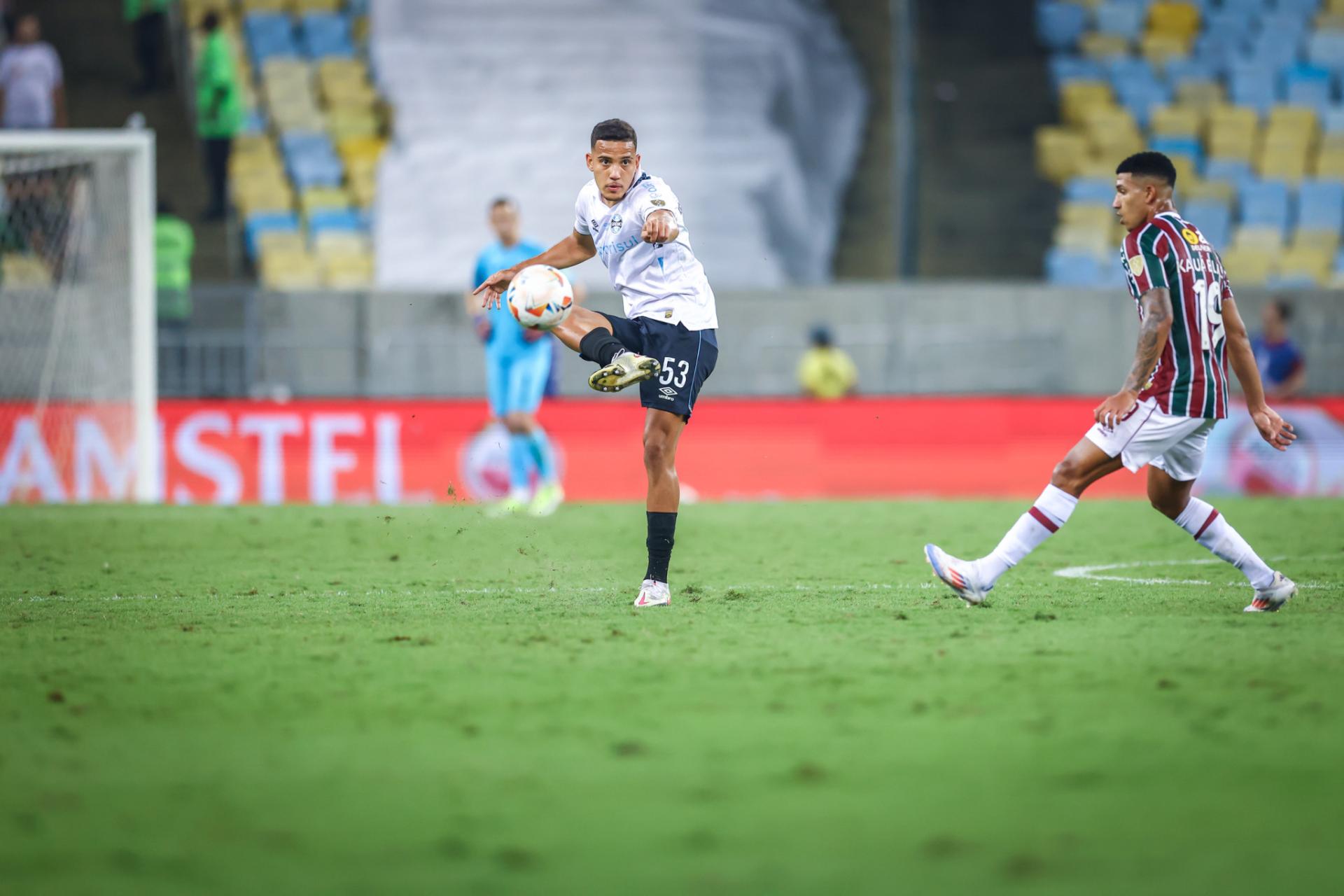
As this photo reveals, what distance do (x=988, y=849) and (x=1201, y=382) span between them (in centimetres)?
366

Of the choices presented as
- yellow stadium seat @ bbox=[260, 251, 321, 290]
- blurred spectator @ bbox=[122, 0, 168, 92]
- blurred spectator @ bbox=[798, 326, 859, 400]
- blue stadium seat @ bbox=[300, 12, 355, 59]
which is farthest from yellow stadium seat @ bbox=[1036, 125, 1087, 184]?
blurred spectator @ bbox=[122, 0, 168, 92]

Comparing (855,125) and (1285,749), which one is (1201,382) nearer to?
(1285,749)

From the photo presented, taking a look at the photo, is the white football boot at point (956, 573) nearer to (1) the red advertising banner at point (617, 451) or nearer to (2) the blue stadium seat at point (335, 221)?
(1) the red advertising banner at point (617, 451)

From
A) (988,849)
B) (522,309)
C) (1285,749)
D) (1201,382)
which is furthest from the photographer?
(522,309)

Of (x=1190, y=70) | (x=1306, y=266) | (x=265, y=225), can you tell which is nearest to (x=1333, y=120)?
(x=1190, y=70)

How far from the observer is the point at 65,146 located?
47.2ft

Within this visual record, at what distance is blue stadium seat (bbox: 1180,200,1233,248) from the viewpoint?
70.6 ft

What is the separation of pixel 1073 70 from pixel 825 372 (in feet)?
28.3

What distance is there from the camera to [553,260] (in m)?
7.79

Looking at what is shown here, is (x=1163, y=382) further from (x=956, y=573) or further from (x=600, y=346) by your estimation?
(x=600, y=346)

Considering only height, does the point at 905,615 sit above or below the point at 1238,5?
below

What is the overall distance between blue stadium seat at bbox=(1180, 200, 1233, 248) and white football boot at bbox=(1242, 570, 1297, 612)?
15245 mm

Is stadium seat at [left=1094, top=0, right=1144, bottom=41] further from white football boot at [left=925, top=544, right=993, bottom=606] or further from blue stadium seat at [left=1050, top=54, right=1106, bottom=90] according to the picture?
white football boot at [left=925, top=544, right=993, bottom=606]

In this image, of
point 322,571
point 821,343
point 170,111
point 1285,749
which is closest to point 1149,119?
point 821,343
